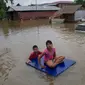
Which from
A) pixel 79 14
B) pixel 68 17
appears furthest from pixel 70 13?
pixel 79 14

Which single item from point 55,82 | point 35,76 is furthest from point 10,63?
point 55,82

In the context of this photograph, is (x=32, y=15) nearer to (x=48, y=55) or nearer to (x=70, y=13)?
(x=70, y=13)

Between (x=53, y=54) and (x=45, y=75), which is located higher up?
(x=53, y=54)

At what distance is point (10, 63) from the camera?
8656 mm

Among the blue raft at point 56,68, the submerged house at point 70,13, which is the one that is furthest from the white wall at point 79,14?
the blue raft at point 56,68

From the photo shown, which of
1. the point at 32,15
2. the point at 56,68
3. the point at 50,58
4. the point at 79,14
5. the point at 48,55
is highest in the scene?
the point at 48,55

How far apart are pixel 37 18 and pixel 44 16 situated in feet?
6.28

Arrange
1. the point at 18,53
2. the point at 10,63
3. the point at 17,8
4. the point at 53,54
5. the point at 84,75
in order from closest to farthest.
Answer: the point at 84,75, the point at 53,54, the point at 10,63, the point at 18,53, the point at 17,8

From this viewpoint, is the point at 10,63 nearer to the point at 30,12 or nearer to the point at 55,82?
the point at 55,82

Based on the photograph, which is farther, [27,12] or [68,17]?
[27,12]

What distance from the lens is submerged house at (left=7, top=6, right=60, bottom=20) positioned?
149 ft

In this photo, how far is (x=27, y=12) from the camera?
45938 mm

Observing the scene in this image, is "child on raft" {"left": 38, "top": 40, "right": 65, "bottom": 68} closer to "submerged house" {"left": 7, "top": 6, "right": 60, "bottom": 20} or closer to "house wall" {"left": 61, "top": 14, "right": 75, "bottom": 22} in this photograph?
"house wall" {"left": 61, "top": 14, "right": 75, "bottom": 22}

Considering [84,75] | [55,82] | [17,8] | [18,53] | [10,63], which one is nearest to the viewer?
[55,82]
